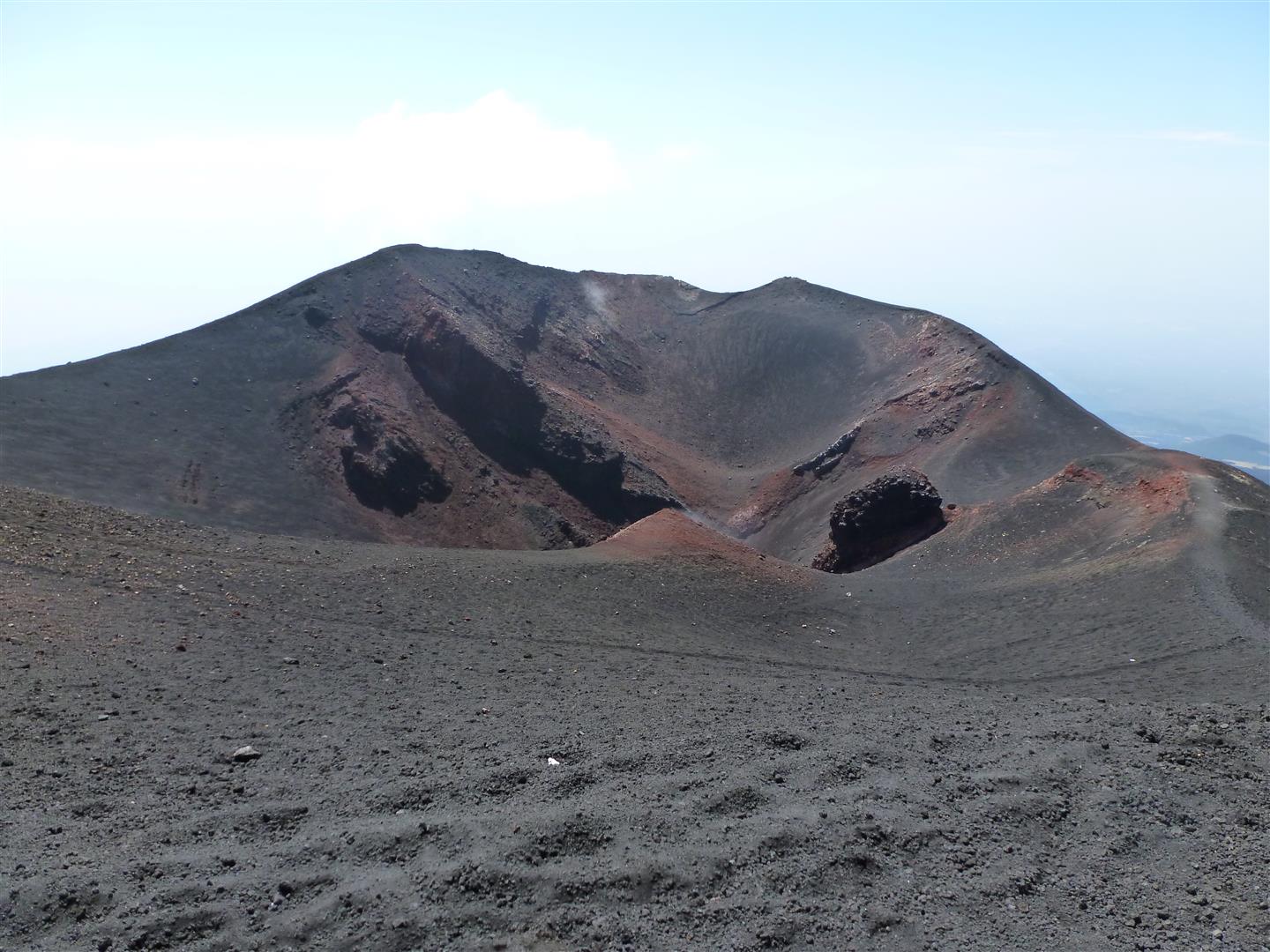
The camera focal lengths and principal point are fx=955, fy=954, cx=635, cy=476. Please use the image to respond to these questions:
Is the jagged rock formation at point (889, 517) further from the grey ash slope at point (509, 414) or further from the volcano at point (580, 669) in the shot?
the grey ash slope at point (509, 414)

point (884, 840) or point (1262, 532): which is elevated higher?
point (1262, 532)

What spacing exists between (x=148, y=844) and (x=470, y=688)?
13.9ft

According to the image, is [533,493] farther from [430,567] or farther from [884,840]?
[884,840]

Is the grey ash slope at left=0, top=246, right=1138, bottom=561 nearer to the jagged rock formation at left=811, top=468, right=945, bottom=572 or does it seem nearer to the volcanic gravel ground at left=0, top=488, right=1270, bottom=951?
the jagged rock formation at left=811, top=468, right=945, bottom=572

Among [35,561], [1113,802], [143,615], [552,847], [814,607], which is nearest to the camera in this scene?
[552,847]

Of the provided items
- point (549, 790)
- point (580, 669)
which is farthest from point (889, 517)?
point (549, 790)

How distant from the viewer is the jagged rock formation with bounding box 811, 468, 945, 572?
23.2 meters

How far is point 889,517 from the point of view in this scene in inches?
923

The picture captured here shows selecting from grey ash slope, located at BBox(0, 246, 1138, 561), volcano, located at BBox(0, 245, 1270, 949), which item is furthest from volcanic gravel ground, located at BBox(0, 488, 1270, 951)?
grey ash slope, located at BBox(0, 246, 1138, 561)

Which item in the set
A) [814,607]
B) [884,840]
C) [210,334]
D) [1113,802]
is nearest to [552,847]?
[884,840]

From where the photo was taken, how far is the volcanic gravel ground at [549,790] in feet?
17.8

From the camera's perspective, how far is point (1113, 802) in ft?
22.7

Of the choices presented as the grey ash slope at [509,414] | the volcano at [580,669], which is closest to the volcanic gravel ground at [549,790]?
the volcano at [580,669]

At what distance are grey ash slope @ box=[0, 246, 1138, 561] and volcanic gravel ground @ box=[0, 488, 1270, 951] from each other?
34.1 ft
